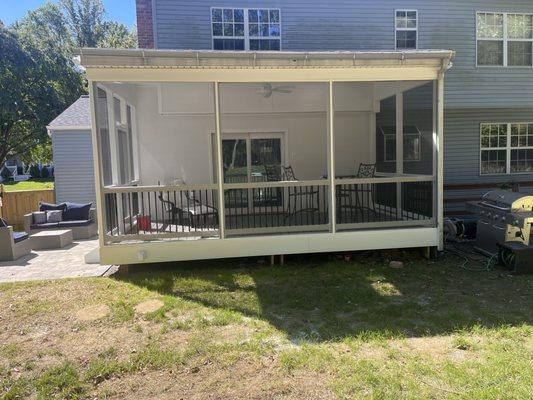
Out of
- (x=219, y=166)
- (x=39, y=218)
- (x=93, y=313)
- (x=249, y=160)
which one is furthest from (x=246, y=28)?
(x=93, y=313)

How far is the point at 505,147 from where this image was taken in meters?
11.7

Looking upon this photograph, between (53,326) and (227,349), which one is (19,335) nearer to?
(53,326)

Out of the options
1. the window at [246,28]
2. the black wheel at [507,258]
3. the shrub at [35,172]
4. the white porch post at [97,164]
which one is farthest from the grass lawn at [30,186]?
the black wheel at [507,258]

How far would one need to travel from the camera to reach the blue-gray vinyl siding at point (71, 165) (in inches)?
563

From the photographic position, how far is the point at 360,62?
6.64 metres

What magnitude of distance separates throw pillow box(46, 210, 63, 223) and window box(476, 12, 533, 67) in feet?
37.9

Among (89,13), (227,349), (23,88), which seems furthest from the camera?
(89,13)

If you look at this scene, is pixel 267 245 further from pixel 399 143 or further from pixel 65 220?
pixel 65 220

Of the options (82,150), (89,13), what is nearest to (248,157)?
(82,150)

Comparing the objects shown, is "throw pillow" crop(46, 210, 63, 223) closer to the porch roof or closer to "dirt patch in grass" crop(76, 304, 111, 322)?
the porch roof

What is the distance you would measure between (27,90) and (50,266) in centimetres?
2003

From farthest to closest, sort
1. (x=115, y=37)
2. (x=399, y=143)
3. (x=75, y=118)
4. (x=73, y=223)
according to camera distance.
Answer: (x=115, y=37), (x=75, y=118), (x=73, y=223), (x=399, y=143)

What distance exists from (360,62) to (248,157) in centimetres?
407

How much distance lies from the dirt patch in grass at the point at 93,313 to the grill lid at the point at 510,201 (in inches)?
251
